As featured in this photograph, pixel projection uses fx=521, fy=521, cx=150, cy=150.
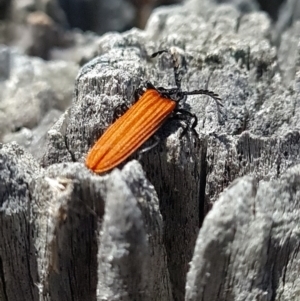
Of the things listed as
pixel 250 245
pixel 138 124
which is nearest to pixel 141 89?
pixel 138 124

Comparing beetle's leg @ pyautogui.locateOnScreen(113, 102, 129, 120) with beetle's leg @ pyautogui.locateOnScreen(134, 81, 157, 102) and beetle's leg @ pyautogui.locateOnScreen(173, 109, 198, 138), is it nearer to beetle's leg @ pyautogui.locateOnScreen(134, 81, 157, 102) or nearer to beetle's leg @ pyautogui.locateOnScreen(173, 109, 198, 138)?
beetle's leg @ pyautogui.locateOnScreen(134, 81, 157, 102)

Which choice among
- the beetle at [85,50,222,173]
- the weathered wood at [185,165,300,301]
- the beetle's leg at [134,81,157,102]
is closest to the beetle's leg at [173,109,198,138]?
the beetle at [85,50,222,173]

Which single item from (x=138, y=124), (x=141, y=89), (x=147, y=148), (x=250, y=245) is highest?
(x=141, y=89)

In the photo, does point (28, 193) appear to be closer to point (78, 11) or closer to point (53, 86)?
point (53, 86)

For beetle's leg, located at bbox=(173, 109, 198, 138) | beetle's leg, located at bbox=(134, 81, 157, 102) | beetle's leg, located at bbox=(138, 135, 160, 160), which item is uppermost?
beetle's leg, located at bbox=(134, 81, 157, 102)

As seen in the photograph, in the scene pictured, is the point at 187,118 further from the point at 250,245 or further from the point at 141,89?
the point at 250,245

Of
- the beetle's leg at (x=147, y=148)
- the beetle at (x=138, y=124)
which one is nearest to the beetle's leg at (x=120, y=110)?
the beetle at (x=138, y=124)

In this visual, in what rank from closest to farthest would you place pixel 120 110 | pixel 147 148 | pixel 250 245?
pixel 250 245 → pixel 147 148 → pixel 120 110

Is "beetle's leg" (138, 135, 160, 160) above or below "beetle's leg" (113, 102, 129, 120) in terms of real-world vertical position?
below
